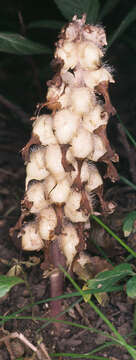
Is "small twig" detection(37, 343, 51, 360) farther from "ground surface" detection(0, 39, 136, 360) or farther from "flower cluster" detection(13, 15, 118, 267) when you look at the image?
"flower cluster" detection(13, 15, 118, 267)

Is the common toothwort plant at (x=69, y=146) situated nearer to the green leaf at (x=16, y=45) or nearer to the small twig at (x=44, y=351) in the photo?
the small twig at (x=44, y=351)

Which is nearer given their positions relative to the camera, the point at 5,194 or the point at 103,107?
the point at 103,107

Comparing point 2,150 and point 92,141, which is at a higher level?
point 2,150

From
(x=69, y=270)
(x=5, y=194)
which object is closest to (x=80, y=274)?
(x=69, y=270)

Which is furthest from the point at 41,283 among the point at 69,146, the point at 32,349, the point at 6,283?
the point at 69,146

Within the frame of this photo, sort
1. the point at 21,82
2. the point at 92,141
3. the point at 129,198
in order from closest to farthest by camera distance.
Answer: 1. the point at 92,141
2. the point at 129,198
3. the point at 21,82

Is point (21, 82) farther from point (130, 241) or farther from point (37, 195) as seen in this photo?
point (37, 195)

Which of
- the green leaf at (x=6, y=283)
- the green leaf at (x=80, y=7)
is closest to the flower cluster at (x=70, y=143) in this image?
the green leaf at (x=6, y=283)

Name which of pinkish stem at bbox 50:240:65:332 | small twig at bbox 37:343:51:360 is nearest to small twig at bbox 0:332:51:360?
small twig at bbox 37:343:51:360

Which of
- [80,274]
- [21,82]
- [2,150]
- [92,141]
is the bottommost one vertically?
[80,274]
